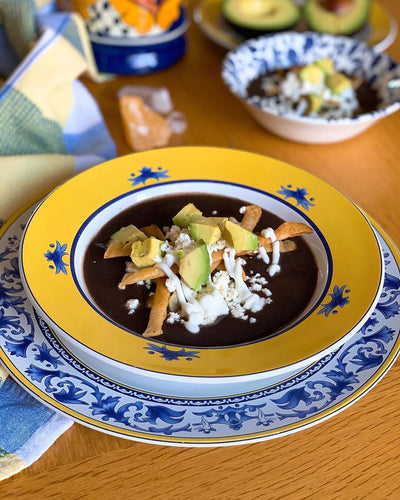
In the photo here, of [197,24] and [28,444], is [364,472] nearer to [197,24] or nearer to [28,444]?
[28,444]

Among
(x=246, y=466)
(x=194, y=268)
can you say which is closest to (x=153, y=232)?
(x=194, y=268)

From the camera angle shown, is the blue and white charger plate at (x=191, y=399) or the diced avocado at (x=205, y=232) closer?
the blue and white charger plate at (x=191, y=399)

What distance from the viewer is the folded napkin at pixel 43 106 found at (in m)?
1.26

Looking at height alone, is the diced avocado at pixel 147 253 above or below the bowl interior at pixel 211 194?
above

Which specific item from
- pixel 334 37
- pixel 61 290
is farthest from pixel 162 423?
pixel 334 37

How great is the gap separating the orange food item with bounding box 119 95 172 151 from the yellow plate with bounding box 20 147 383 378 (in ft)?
0.66

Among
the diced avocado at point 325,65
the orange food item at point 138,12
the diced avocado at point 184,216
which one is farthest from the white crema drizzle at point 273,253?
the orange food item at point 138,12

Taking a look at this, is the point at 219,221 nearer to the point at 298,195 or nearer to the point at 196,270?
the point at 196,270

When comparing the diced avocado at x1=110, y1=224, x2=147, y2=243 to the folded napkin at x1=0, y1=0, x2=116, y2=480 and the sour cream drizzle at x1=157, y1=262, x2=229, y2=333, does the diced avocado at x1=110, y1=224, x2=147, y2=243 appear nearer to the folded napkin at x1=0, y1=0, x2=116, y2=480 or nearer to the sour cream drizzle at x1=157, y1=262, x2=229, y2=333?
the sour cream drizzle at x1=157, y1=262, x2=229, y2=333

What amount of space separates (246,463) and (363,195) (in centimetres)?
72

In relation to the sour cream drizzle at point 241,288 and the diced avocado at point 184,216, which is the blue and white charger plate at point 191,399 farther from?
the diced avocado at point 184,216

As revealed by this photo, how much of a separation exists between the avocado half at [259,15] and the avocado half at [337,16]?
40 millimetres

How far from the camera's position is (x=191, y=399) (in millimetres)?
892

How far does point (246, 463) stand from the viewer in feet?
2.88
